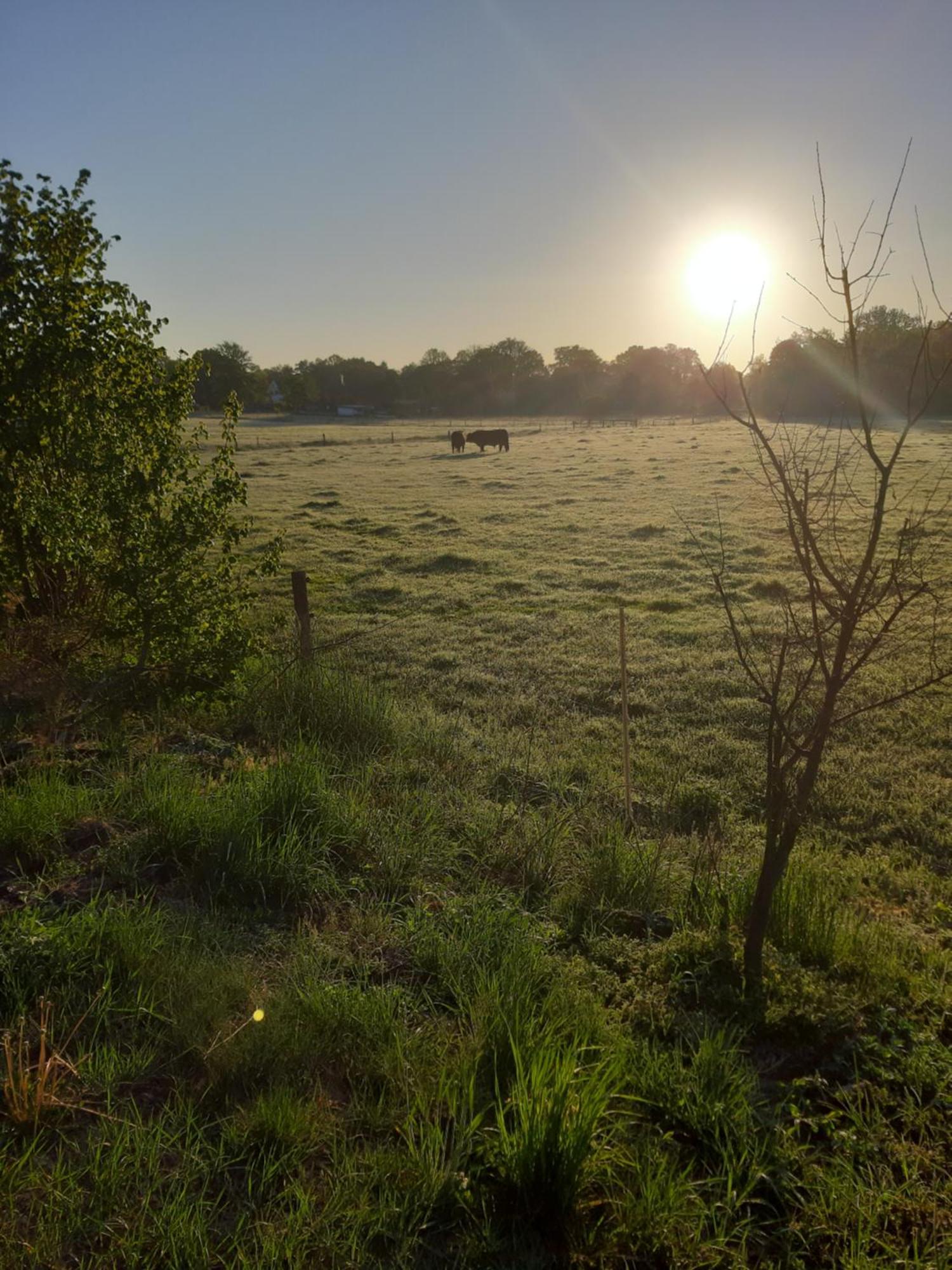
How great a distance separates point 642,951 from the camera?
430 centimetres

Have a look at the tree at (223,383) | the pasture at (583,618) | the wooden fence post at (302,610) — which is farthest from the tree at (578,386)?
the wooden fence post at (302,610)

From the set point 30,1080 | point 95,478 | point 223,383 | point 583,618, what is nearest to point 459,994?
point 30,1080

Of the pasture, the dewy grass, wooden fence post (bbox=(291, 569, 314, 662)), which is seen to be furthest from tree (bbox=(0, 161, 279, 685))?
the dewy grass

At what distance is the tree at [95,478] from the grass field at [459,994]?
0.87 metres

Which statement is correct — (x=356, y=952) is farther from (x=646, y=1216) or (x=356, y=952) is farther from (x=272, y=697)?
(x=272, y=697)

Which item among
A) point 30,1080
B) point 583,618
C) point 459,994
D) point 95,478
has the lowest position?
point 583,618

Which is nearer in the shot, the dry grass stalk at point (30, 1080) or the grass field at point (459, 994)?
the grass field at point (459, 994)

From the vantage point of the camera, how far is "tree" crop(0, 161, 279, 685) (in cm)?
698

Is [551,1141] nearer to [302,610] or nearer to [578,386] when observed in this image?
[302,610]

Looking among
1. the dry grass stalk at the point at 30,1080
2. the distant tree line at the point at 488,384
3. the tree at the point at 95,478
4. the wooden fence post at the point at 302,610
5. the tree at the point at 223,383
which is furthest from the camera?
the distant tree line at the point at 488,384

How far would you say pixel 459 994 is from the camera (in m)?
3.68

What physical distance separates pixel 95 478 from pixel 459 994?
537cm

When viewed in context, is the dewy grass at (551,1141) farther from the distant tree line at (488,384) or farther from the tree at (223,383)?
the distant tree line at (488,384)

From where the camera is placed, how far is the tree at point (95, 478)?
698cm
